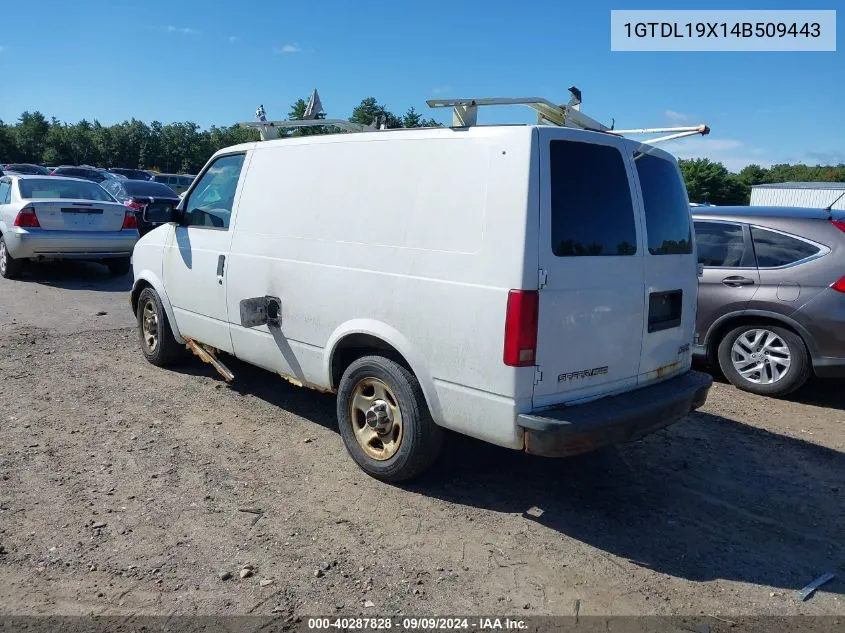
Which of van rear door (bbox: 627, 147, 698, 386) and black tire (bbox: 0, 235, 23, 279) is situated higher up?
van rear door (bbox: 627, 147, 698, 386)

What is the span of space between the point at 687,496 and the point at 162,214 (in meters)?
4.62

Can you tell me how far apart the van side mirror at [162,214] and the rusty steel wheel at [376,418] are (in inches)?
103

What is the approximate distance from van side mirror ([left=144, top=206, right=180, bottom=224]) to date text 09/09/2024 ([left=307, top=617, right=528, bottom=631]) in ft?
12.9

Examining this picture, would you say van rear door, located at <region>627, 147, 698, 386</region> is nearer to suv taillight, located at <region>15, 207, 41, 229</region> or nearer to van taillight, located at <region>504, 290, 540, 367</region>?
van taillight, located at <region>504, 290, 540, 367</region>

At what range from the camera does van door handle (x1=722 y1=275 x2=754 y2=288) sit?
6363 mm

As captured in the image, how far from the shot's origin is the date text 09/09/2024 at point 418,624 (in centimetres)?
287

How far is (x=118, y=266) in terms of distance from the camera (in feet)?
38.9

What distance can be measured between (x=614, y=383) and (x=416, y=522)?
53.5 inches

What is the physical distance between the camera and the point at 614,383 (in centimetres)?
384

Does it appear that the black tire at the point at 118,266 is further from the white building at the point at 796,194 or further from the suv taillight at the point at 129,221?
the white building at the point at 796,194

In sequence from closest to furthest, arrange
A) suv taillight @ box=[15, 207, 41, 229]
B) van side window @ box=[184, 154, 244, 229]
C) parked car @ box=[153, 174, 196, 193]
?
van side window @ box=[184, 154, 244, 229] < suv taillight @ box=[15, 207, 41, 229] < parked car @ box=[153, 174, 196, 193]

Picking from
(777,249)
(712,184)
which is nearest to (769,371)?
(777,249)

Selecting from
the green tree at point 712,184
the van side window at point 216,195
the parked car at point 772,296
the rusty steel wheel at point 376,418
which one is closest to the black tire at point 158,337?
the van side window at point 216,195

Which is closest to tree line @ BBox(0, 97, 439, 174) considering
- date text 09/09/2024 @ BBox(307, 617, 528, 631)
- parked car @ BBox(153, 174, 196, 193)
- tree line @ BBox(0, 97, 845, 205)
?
tree line @ BBox(0, 97, 845, 205)
